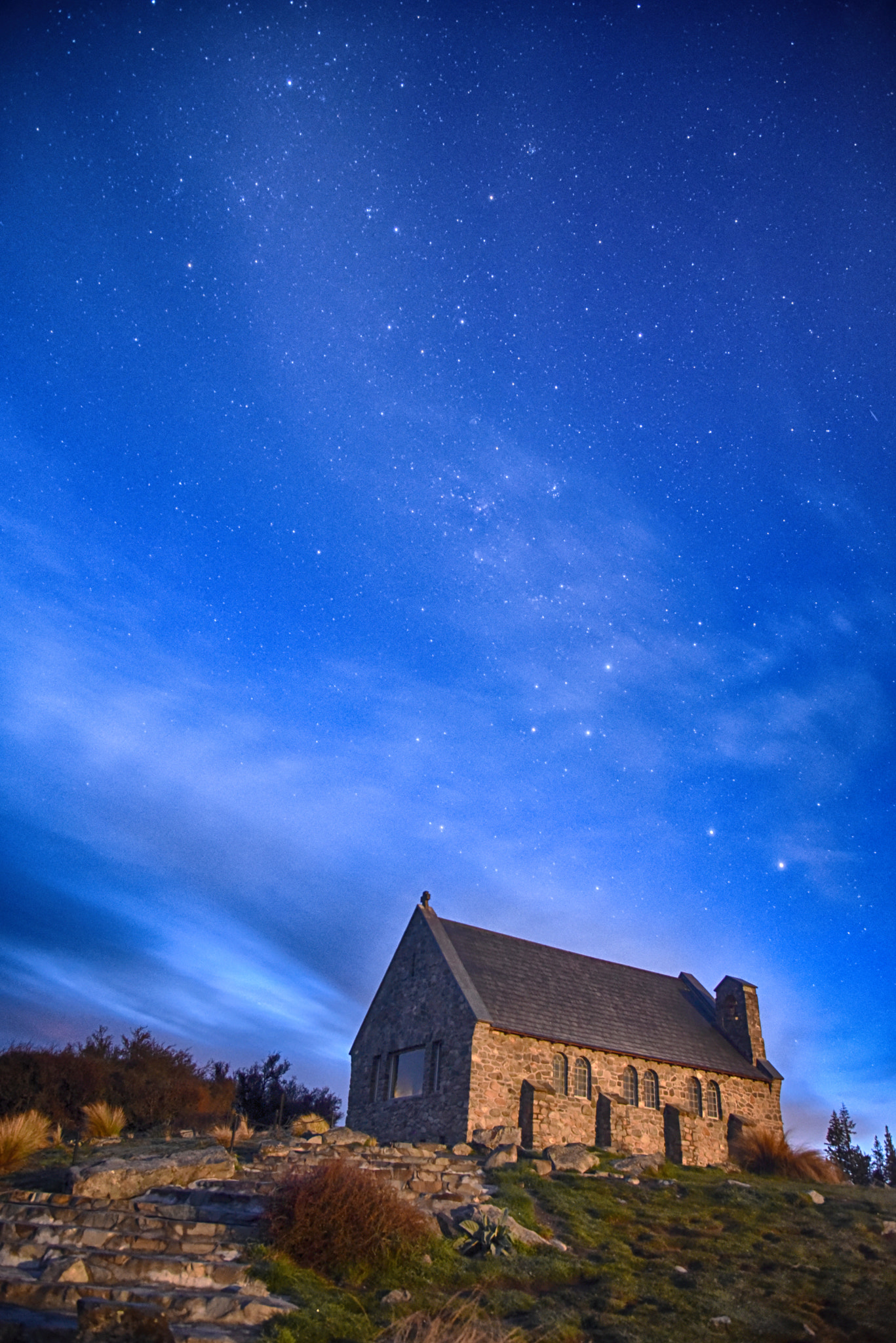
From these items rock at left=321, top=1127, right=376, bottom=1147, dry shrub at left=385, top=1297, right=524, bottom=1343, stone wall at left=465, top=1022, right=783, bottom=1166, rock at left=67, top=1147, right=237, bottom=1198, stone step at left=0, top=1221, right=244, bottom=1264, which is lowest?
dry shrub at left=385, top=1297, right=524, bottom=1343

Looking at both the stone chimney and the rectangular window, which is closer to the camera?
the rectangular window

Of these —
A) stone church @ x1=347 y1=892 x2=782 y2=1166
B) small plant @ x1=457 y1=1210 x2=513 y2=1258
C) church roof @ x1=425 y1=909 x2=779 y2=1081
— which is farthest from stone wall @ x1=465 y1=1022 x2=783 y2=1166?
small plant @ x1=457 y1=1210 x2=513 y2=1258

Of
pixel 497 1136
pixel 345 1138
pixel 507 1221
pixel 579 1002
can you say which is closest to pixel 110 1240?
pixel 507 1221

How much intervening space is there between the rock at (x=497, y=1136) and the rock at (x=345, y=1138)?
357cm

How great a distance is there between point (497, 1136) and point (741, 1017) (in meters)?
16.4

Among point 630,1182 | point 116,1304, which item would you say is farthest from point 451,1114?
point 116,1304

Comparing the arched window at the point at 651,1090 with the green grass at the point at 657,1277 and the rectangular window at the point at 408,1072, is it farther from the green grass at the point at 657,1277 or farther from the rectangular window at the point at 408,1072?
the green grass at the point at 657,1277

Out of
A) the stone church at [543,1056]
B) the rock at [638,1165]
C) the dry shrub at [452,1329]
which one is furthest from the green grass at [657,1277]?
the stone church at [543,1056]

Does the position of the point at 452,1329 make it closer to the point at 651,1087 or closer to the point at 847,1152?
the point at 651,1087

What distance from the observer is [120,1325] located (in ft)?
27.0

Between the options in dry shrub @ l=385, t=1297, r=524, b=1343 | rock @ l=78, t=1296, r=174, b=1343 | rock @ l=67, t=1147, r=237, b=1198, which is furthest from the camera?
rock @ l=67, t=1147, r=237, b=1198

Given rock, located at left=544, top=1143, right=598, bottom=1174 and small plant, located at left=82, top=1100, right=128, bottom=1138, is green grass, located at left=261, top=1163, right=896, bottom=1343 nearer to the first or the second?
rock, located at left=544, top=1143, right=598, bottom=1174

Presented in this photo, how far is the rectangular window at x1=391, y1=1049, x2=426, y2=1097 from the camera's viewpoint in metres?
29.9

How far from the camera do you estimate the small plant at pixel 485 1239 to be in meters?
13.3
